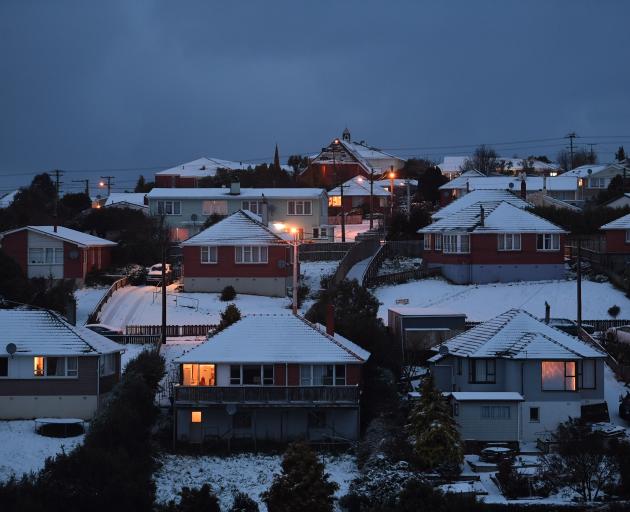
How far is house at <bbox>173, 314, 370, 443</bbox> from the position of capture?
4175 centimetres

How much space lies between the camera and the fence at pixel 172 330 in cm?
5247

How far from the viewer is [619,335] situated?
51.3 metres

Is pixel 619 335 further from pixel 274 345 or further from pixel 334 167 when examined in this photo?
pixel 334 167

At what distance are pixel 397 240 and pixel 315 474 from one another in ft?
139

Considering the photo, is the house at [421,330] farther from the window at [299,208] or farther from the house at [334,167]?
the house at [334,167]

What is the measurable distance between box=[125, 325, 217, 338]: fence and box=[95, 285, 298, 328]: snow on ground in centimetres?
207

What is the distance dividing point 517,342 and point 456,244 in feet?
77.3

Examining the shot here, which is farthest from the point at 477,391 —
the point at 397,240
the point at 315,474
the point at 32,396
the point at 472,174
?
the point at 472,174

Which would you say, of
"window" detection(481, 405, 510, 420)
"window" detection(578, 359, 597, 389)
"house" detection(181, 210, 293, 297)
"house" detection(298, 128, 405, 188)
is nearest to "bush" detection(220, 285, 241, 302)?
"house" detection(181, 210, 293, 297)

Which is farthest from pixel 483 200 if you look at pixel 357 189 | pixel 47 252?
pixel 47 252

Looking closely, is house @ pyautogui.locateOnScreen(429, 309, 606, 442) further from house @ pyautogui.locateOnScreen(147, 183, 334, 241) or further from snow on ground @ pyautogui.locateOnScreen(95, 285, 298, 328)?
house @ pyautogui.locateOnScreen(147, 183, 334, 241)

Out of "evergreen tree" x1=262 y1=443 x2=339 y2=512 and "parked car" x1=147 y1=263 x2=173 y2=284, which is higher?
"parked car" x1=147 y1=263 x2=173 y2=284

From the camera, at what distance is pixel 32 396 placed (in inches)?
1677

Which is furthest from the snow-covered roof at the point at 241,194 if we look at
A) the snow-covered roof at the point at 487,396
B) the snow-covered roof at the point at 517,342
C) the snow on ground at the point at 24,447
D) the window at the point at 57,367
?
the snow on ground at the point at 24,447
